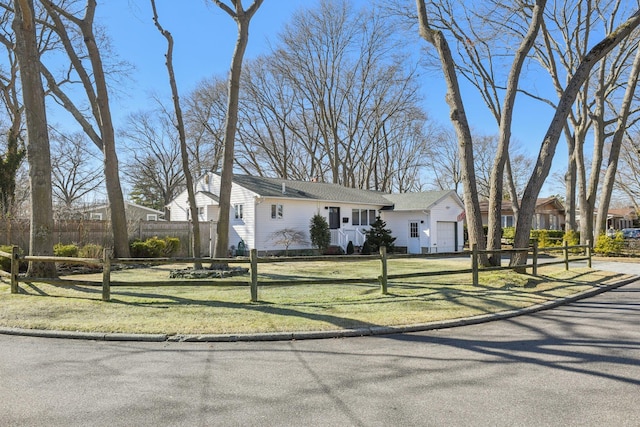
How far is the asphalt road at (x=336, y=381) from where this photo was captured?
3648 millimetres

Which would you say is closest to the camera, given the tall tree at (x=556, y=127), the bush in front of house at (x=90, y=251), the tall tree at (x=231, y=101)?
the tall tree at (x=556, y=127)

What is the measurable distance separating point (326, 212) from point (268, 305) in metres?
17.6


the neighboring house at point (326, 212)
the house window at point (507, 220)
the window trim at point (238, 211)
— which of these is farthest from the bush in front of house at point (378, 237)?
the house window at point (507, 220)

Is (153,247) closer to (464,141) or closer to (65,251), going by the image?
(65,251)

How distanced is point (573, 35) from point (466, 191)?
16.5 meters

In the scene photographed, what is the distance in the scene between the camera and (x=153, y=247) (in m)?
18.5

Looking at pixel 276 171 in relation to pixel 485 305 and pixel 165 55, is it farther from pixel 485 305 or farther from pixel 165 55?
pixel 485 305

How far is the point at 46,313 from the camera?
773 cm

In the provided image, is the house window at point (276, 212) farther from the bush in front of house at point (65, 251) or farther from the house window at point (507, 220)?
the house window at point (507, 220)

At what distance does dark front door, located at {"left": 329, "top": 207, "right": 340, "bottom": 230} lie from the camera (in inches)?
1032

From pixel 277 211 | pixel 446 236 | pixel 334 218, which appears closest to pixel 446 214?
pixel 446 236

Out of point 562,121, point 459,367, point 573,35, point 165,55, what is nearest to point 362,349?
point 459,367

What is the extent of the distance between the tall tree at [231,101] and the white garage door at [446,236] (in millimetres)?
16519

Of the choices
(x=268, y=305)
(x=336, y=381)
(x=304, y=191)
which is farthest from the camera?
(x=304, y=191)
